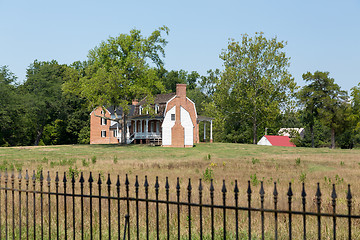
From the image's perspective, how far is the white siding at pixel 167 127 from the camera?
59.4m

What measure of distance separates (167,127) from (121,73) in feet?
31.8

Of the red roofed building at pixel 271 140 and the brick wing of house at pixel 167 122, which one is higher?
the brick wing of house at pixel 167 122

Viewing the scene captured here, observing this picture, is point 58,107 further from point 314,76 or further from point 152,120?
point 314,76

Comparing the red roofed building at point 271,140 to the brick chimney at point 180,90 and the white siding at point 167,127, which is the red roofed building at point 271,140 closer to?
the brick chimney at point 180,90

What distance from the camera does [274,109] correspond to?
63.4 meters

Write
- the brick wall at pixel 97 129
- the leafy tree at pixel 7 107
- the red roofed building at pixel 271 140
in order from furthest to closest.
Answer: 1. the red roofed building at pixel 271 140
2. the brick wall at pixel 97 129
3. the leafy tree at pixel 7 107

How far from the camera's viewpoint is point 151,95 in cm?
5738

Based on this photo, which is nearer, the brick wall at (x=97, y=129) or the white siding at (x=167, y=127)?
the white siding at (x=167, y=127)

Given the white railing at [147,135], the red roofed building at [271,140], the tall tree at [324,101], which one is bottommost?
the red roofed building at [271,140]

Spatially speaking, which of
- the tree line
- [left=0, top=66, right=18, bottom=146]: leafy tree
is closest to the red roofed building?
the tree line

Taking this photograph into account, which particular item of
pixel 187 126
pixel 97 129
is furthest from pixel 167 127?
pixel 97 129

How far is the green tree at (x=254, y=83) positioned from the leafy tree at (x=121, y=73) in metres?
11.3

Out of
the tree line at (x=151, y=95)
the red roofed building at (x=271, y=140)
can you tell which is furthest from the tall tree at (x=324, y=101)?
the red roofed building at (x=271, y=140)

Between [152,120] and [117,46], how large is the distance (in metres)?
12.6
